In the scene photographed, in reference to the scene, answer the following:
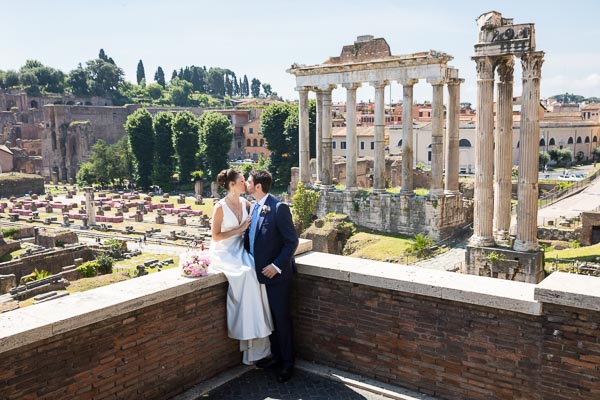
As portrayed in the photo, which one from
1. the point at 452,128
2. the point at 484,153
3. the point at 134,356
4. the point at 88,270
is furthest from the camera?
the point at 452,128

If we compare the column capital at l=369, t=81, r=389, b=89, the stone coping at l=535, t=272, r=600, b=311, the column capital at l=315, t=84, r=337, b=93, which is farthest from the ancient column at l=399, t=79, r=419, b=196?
the stone coping at l=535, t=272, r=600, b=311

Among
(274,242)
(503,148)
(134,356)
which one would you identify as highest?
(503,148)

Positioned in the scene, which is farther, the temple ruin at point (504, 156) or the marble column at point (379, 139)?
the marble column at point (379, 139)

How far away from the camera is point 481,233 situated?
59.1 feet

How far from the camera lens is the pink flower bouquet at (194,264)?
18.4 ft

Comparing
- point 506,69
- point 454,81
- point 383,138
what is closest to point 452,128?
point 454,81

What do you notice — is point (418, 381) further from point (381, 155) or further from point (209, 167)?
point (209, 167)

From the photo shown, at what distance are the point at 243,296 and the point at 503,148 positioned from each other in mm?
13710

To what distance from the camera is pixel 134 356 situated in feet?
16.6

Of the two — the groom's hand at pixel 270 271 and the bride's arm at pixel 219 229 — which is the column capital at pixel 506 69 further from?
the groom's hand at pixel 270 271

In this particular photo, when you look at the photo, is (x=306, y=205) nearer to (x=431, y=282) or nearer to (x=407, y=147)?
(x=407, y=147)

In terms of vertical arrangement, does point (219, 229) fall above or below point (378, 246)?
above

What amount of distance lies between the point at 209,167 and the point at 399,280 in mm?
53346

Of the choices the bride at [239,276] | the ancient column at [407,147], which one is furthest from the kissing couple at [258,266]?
the ancient column at [407,147]
